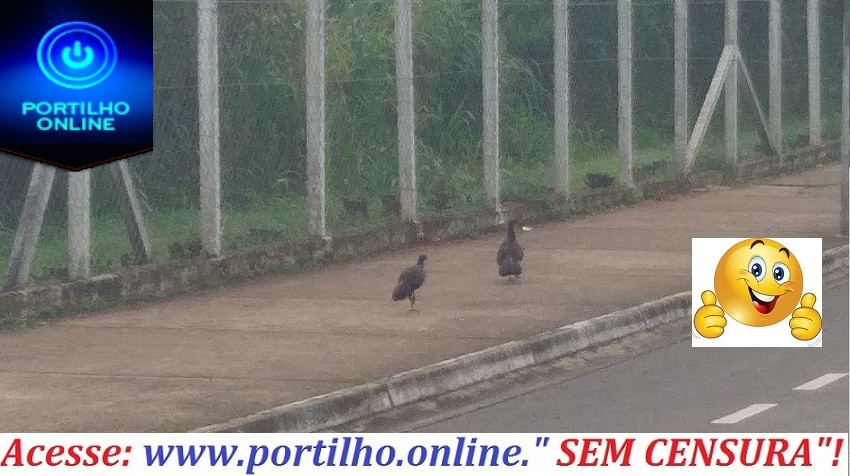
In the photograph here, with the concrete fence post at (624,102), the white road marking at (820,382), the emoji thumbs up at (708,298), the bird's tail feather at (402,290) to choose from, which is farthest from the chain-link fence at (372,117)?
the white road marking at (820,382)

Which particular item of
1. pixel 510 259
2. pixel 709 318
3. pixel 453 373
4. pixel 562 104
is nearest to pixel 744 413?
pixel 709 318

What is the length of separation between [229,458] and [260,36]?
7024mm

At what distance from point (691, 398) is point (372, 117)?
6840mm

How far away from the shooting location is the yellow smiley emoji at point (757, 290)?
36.1 feet

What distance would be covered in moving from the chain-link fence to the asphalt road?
4.13 metres

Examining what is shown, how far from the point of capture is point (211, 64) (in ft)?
51.2

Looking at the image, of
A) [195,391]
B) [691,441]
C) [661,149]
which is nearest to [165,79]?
[195,391]

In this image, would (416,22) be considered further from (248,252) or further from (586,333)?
(586,333)

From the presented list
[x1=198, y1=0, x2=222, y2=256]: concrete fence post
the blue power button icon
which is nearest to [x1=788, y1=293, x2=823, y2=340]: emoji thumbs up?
the blue power button icon

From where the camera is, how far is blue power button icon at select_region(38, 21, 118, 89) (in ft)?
40.3

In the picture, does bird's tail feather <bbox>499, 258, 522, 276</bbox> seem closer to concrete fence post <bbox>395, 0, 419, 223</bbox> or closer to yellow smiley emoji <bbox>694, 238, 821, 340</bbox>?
concrete fence post <bbox>395, 0, 419, 223</bbox>

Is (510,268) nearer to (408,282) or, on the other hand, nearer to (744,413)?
(408,282)

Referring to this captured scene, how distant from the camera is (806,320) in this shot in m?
11.9

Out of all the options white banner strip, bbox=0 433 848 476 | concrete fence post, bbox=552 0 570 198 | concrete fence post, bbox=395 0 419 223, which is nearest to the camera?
white banner strip, bbox=0 433 848 476
